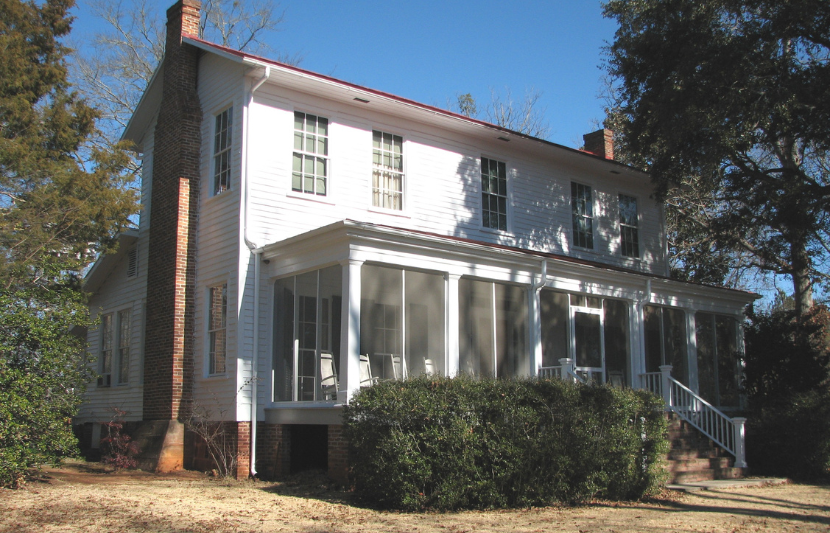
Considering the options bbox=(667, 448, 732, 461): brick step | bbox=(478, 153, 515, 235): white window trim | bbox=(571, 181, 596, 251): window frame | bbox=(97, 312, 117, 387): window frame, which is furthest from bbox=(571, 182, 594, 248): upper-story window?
bbox=(97, 312, 117, 387): window frame

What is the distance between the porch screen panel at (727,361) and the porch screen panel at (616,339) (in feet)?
12.1

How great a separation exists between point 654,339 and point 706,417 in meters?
3.12

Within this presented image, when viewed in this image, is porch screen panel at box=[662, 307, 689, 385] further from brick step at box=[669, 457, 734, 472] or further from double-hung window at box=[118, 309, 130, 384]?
double-hung window at box=[118, 309, 130, 384]

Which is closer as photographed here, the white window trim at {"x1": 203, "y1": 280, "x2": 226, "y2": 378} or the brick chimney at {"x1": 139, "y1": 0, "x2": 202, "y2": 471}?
the white window trim at {"x1": 203, "y1": 280, "x2": 226, "y2": 378}

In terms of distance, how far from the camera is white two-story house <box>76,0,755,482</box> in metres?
13.3

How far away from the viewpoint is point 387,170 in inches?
643

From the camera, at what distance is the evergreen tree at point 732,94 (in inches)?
598

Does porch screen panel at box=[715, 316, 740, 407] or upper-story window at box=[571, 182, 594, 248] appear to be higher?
upper-story window at box=[571, 182, 594, 248]

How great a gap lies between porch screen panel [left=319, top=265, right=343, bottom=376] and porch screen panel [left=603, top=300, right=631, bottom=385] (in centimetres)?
686

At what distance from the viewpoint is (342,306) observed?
39.9ft

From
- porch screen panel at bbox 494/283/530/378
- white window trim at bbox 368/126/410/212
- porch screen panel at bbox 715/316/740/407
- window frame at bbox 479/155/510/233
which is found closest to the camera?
porch screen panel at bbox 494/283/530/378

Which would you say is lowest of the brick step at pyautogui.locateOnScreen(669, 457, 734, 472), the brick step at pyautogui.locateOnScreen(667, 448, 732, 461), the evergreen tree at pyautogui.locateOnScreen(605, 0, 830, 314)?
the brick step at pyautogui.locateOnScreen(669, 457, 734, 472)

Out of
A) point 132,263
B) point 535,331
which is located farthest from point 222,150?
point 535,331

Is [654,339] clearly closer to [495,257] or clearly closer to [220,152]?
[495,257]
